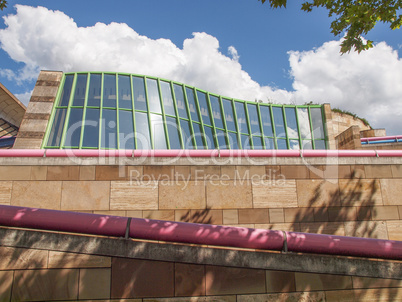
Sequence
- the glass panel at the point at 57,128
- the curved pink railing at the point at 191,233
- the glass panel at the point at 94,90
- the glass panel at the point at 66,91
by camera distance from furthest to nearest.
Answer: the glass panel at the point at 94,90 → the glass panel at the point at 66,91 → the glass panel at the point at 57,128 → the curved pink railing at the point at 191,233

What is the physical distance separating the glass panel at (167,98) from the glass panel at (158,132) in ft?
3.32

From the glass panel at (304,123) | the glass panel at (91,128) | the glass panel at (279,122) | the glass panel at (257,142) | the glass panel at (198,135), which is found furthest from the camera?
the glass panel at (304,123)

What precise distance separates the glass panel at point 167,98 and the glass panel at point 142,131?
178 cm

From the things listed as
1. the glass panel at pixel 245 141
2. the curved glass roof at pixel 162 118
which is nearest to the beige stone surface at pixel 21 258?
the curved glass roof at pixel 162 118

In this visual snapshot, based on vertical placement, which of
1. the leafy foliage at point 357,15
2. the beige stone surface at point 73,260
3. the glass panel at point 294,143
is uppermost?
the glass panel at point 294,143

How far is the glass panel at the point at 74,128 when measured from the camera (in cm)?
1580

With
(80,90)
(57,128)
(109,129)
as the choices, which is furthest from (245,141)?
(57,128)

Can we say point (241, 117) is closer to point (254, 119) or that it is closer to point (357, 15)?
point (254, 119)

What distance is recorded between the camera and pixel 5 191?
25.7 ft

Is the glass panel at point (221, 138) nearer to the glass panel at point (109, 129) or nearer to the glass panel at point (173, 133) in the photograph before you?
the glass panel at point (173, 133)

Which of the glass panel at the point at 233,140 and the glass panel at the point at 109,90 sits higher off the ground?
the glass panel at the point at 109,90

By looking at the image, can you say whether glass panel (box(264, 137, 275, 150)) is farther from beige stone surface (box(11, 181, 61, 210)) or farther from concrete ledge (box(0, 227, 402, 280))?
concrete ledge (box(0, 227, 402, 280))

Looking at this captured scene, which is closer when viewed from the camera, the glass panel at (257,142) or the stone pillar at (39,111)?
the stone pillar at (39,111)

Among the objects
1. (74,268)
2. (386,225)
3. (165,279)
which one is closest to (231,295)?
(165,279)
